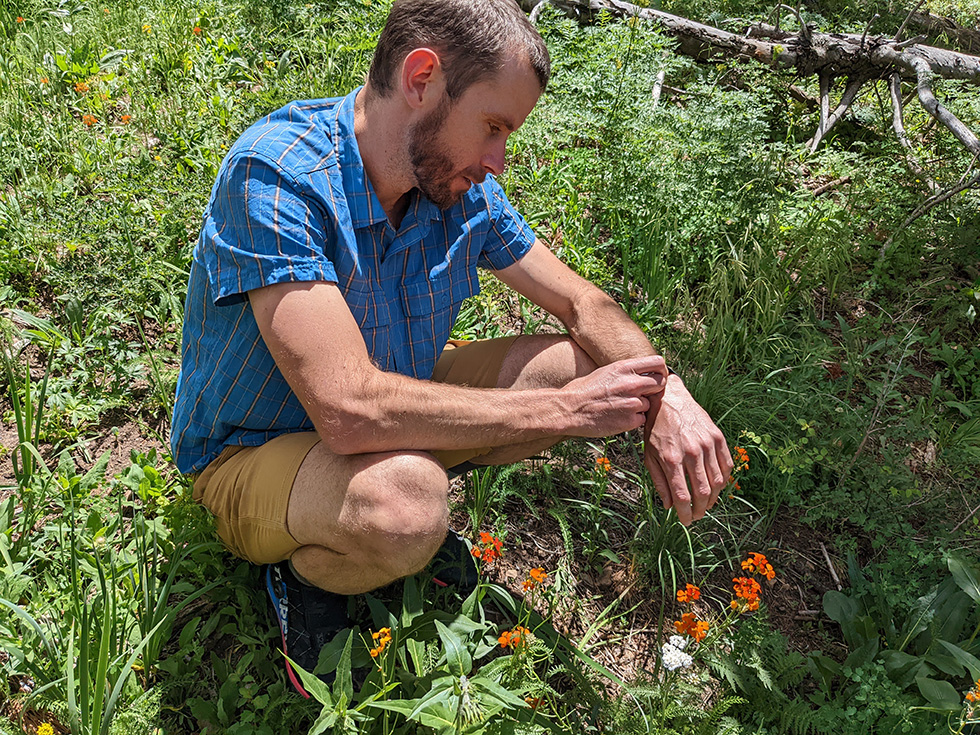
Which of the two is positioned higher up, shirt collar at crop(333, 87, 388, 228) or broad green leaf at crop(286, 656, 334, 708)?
shirt collar at crop(333, 87, 388, 228)

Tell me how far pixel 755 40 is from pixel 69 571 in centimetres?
433

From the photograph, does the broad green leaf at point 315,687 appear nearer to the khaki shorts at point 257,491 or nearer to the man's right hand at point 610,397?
the khaki shorts at point 257,491

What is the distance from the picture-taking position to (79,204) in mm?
→ 3109

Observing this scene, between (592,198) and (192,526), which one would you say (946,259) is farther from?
(192,526)

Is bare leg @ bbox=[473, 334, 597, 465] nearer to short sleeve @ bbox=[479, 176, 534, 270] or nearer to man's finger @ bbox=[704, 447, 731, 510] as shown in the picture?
short sleeve @ bbox=[479, 176, 534, 270]

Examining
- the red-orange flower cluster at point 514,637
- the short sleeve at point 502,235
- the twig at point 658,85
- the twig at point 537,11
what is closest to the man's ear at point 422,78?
the short sleeve at point 502,235

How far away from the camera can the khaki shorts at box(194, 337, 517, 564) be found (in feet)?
6.10

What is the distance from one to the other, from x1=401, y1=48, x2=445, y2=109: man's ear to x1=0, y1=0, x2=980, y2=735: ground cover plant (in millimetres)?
1094

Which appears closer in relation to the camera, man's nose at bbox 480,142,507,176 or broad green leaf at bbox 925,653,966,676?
man's nose at bbox 480,142,507,176

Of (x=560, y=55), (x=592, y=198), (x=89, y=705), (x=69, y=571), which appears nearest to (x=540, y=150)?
(x=592, y=198)

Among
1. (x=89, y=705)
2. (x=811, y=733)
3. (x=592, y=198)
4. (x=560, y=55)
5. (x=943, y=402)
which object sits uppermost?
(x=560, y=55)

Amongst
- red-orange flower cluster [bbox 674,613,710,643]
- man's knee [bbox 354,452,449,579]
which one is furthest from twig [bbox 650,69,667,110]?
red-orange flower cluster [bbox 674,613,710,643]

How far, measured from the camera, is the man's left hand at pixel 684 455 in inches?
82.5

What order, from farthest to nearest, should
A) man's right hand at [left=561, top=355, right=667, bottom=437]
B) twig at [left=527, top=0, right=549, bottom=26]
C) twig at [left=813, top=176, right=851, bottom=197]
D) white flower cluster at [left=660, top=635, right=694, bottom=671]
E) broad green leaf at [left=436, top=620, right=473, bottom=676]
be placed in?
twig at [left=527, top=0, right=549, bottom=26], twig at [left=813, top=176, right=851, bottom=197], man's right hand at [left=561, top=355, right=667, bottom=437], broad green leaf at [left=436, top=620, right=473, bottom=676], white flower cluster at [left=660, top=635, right=694, bottom=671]
